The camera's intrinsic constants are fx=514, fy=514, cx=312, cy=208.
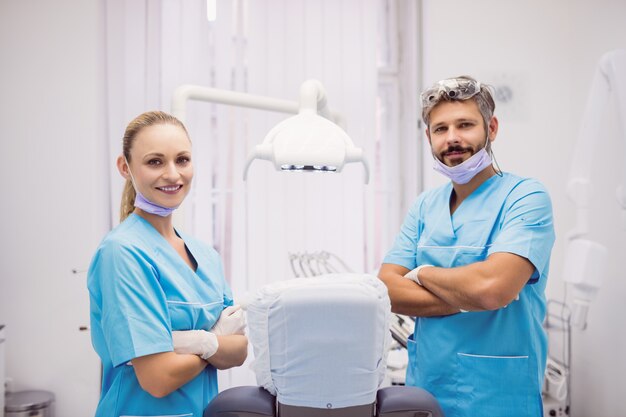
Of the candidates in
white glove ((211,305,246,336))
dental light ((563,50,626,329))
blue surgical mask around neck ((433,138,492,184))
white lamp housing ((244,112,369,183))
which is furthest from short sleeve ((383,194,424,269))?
dental light ((563,50,626,329))

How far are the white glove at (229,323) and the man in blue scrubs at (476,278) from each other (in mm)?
436

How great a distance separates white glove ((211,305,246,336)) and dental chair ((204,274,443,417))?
26 cm

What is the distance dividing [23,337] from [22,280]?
0.27 metres

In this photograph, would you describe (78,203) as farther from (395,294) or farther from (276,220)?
(395,294)

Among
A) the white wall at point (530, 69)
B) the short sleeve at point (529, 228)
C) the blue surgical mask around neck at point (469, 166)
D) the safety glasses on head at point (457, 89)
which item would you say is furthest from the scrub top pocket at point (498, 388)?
the white wall at point (530, 69)

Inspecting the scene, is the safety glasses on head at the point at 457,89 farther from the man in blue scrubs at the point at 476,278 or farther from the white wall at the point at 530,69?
the white wall at the point at 530,69

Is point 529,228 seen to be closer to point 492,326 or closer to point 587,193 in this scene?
point 492,326

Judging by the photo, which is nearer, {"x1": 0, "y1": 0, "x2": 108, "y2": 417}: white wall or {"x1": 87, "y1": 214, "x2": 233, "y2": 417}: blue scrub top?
{"x1": 87, "y1": 214, "x2": 233, "y2": 417}: blue scrub top

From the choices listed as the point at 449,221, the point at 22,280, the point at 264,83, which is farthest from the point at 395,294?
the point at 22,280

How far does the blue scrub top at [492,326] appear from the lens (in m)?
1.33

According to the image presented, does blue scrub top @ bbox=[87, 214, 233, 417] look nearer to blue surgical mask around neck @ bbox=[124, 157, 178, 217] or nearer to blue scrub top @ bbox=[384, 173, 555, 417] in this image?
blue surgical mask around neck @ bbox=[124, 157, 178, 217]

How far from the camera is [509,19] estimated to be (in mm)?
2756

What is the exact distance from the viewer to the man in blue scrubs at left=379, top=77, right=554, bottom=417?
4.26 feet

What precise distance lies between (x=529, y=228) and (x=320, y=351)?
0.68 metres
